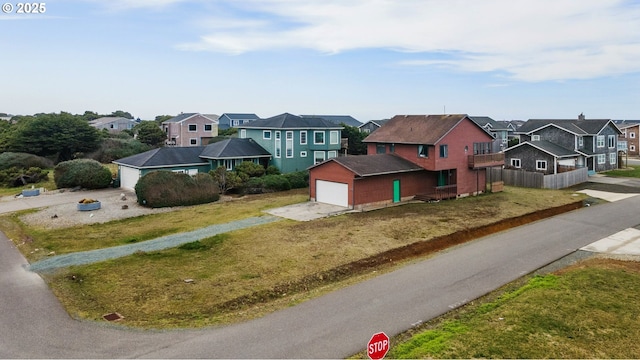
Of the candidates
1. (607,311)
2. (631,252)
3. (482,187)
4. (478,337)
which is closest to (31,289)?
(478,337)

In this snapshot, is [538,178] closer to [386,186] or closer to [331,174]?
[386,186]

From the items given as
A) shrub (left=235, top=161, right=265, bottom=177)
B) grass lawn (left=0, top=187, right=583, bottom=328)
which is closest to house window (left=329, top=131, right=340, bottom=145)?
shrub (left=235, top=161, right=265, bottom=177)

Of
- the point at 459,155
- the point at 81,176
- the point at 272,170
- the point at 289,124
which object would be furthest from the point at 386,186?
the point at 81,176

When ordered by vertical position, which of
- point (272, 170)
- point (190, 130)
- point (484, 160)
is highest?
point (190, 130)

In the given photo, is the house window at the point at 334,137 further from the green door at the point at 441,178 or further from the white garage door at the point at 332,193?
the white garage door at the point at 332,193

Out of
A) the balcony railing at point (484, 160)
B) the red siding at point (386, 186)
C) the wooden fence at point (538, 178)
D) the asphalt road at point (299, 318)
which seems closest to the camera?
the asphalt road at point (299, 318)

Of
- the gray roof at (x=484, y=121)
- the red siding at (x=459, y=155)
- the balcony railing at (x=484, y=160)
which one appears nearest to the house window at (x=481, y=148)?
the red siding at (x=459, y=155)

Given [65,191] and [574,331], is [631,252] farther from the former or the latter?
[65,191]
